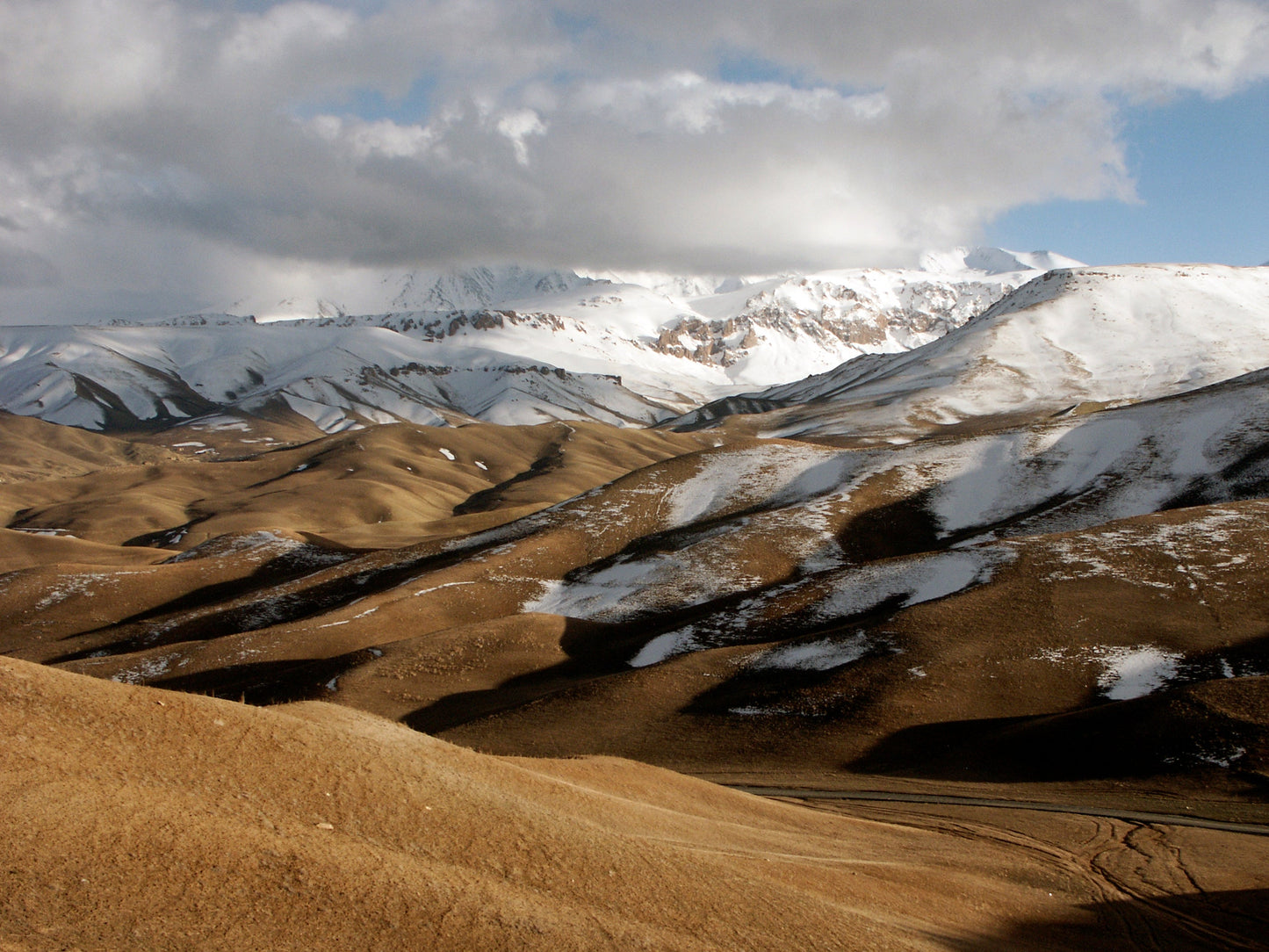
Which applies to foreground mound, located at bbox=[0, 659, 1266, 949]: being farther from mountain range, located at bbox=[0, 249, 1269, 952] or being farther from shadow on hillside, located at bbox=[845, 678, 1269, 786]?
shadow on hillside, located at bbox=[845, 678, 1269, 786]

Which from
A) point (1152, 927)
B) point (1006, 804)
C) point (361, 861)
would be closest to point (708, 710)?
point (1006, 804)

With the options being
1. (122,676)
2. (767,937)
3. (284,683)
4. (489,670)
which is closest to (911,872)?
(767,937)

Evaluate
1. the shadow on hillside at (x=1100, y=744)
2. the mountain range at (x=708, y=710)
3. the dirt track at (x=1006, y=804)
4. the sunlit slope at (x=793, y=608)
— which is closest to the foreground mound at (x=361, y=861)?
the mountain range at (x=708, y=710)

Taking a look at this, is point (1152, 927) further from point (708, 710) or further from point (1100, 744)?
point (708, 710)

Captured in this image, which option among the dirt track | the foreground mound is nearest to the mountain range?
the foreground mound

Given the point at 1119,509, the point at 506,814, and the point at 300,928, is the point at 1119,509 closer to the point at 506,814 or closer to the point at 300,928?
the point at 506,814

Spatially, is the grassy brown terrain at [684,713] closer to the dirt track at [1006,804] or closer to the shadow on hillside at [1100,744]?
the shadow on hillside at [1100,744]
